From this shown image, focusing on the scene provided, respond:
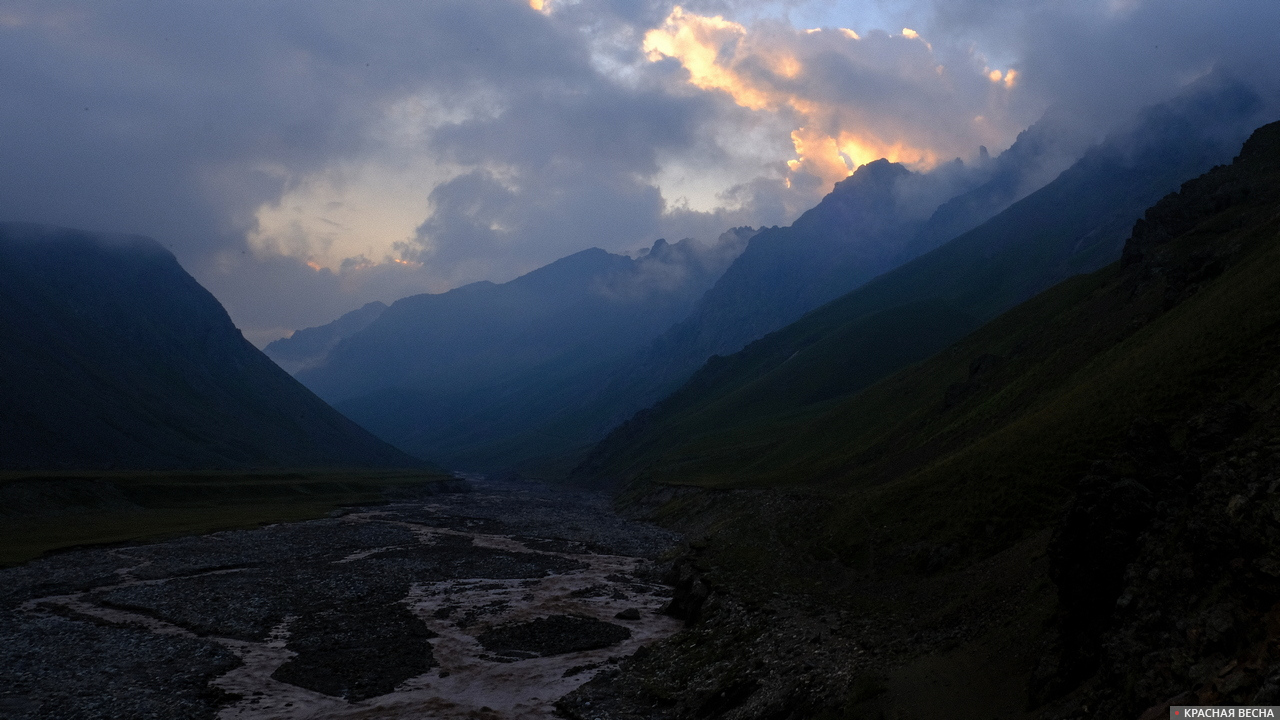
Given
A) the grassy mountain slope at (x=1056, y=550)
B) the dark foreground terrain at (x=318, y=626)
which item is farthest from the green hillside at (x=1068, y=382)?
the dark foreground terrain at (x=318, y=626)

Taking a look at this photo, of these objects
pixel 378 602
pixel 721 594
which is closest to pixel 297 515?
pixel 378 602

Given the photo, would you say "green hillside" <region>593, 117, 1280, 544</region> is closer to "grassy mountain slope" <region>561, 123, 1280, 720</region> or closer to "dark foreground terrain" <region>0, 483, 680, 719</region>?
"grassy mountain slope" <region>561, 123, 1280, 720</region>

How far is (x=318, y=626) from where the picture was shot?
45.8m

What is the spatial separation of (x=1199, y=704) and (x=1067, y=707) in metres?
5.38

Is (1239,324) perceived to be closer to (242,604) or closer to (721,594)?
(721,594)

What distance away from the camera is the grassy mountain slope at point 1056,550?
18.5 metres

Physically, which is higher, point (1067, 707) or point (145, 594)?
point (145, 594)

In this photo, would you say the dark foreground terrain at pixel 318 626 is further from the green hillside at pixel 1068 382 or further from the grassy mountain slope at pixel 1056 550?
the green hillside at pixel 1068 382

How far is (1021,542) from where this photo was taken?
37.6m

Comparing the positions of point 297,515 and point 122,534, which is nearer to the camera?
point 122,534

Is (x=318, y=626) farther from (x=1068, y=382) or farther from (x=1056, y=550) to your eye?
(x=1068, y=382)

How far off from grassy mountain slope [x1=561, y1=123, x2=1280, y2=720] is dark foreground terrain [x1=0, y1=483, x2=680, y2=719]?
607 centimetres

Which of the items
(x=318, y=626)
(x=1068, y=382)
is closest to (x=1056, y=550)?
(x=318, y=626)

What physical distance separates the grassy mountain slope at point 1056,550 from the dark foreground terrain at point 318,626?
6070 millimetres
